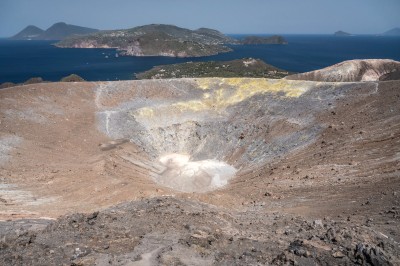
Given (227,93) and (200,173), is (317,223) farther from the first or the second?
(227,93)

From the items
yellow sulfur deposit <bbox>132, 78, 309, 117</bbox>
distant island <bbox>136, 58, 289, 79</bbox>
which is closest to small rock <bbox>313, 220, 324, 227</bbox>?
yellow sulfur deposit <bbox>132, 78, 309, 117</bbox>

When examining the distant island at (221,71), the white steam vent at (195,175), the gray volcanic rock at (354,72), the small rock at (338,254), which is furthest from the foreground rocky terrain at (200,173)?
the distant island at (221,71)

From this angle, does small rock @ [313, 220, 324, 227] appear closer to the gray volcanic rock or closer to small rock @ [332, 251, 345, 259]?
small rock @ [332, 251, 345, 259]

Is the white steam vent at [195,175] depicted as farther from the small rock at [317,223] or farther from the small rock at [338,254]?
the small rock at [338,254]

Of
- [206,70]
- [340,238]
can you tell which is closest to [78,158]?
[340,238]

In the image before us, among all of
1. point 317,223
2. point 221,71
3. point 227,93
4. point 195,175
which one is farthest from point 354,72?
point 221,71

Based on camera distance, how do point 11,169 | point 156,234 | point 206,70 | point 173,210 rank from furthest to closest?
point 206,70 → point 11,169 → point 173,210 → point 156,234

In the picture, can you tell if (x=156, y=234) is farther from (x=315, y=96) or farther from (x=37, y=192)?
(x=315, y=96)
